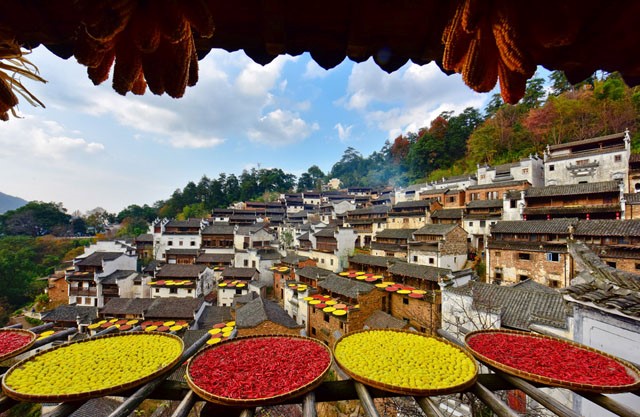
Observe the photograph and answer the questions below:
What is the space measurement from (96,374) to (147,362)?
299 mm

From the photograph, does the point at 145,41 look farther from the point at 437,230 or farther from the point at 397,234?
the point at 397,234

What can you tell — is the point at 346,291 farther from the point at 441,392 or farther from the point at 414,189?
the point at 414,189

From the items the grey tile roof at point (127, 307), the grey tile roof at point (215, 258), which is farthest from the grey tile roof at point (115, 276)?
the grey tile roof at point (215, 258)

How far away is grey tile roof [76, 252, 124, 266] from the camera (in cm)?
2498

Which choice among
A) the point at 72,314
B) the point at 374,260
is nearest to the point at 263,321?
the point at 374,260

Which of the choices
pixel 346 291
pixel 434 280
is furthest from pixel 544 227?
pixel 346 291

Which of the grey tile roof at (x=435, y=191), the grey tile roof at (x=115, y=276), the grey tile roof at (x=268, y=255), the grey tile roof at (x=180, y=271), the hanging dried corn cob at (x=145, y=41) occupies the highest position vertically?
the grey tile roof at (x=435, y=191)

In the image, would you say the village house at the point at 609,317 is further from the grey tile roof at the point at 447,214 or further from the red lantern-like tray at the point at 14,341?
the grey tile roof at the point at 447,214

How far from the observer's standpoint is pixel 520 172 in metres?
24.5

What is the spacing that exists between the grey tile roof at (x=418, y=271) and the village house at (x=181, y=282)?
1753cm

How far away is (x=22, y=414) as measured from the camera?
15078 millimetres

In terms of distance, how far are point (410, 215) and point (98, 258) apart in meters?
32.0

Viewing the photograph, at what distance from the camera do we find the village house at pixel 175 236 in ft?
104

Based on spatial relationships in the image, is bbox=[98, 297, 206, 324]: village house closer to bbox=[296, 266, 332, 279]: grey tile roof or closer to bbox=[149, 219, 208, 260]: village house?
bbox=[296, 266, 332, 279]: grey tile roof
